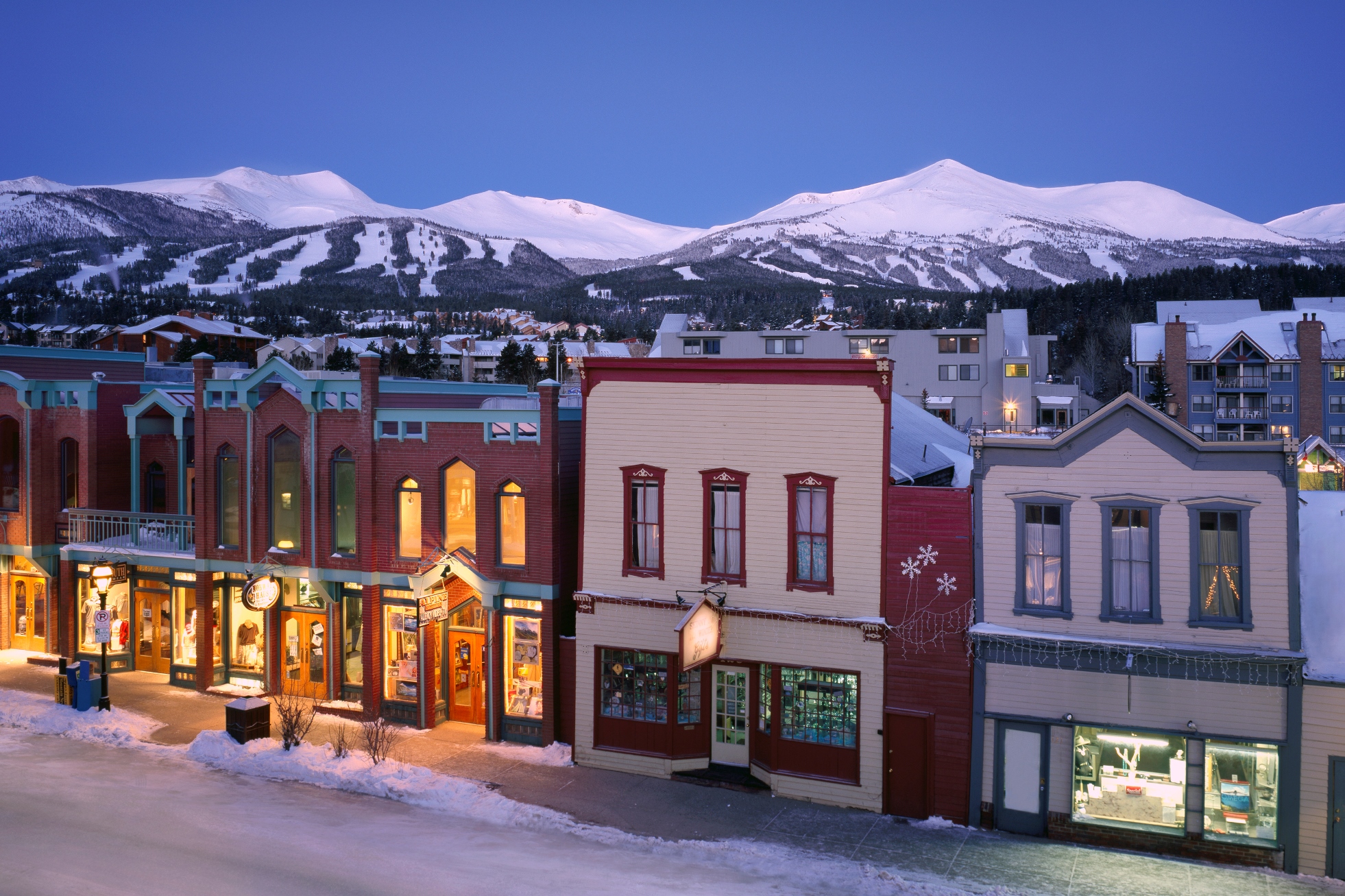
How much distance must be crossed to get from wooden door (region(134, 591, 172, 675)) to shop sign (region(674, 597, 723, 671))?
16.1 metres

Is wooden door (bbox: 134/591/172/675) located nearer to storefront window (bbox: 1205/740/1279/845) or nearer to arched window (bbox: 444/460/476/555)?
arched window (bbox: 444/460/476/555)

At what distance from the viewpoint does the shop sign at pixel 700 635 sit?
17.2 meters

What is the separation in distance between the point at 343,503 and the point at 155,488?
8058mm

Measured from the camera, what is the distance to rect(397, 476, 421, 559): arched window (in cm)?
2267

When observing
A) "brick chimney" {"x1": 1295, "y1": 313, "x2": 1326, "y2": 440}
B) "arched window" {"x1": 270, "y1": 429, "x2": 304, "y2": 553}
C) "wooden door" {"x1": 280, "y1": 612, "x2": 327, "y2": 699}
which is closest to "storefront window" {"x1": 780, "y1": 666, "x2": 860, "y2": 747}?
"wooden door" {"x1": 280, "y1": 612, "x2": 327, "y2": 699}

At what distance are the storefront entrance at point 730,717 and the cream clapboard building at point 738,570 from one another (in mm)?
31

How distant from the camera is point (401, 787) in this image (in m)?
17.9

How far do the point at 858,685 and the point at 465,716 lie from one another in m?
9.72

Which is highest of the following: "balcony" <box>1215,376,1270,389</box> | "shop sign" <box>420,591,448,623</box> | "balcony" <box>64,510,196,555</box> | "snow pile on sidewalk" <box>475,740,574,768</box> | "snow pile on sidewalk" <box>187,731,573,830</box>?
"balcony" <box>1215,376,1270,389</box>

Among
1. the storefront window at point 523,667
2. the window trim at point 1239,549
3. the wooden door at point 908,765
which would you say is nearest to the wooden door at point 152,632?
the storefront window at point 523,667

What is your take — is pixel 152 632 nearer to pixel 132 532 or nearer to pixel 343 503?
pixel 132 532

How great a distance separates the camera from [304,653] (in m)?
24.2

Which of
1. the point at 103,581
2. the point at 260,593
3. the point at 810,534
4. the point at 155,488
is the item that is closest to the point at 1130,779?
the point at 810,534

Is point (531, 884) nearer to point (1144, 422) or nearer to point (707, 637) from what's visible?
point (707, 637)
